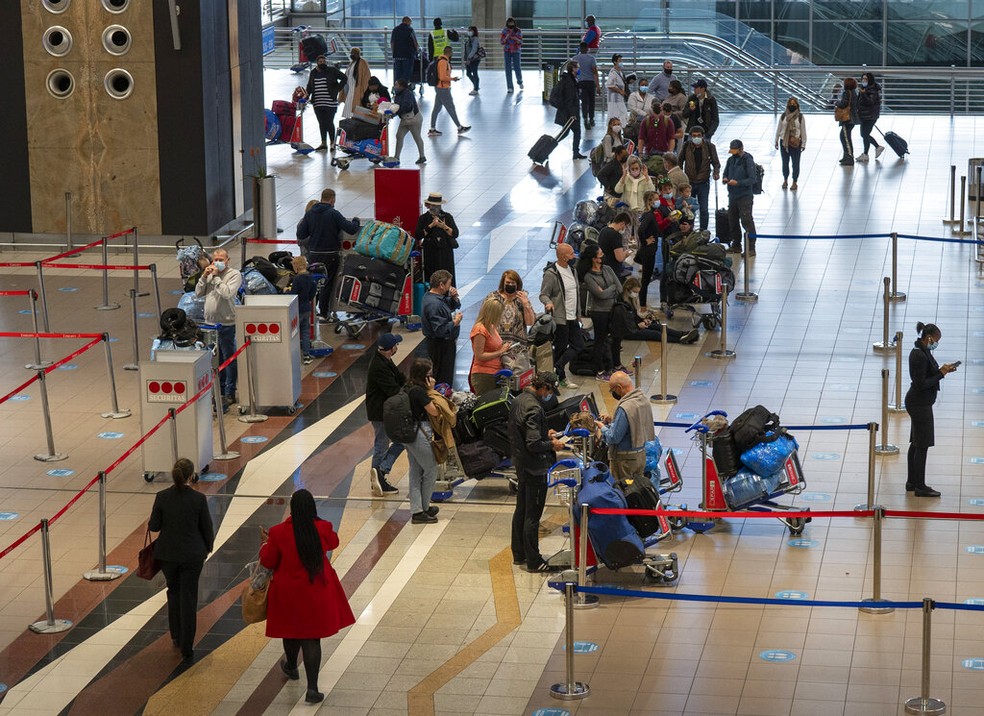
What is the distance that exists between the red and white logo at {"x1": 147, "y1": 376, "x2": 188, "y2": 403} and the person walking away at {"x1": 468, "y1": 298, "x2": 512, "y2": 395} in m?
2.52

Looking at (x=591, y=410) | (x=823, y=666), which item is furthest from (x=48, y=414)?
(x=823, y=666)

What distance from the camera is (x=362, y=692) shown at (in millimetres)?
9438

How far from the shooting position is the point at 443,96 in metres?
30.1

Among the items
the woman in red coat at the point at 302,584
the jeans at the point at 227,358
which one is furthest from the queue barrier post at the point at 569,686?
the jeans at the point at 227,358

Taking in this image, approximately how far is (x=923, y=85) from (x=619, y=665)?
97.0 feet

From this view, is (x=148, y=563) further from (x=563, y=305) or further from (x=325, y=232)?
(x=325, y=232)

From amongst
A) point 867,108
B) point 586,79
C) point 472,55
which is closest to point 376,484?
point 867,108

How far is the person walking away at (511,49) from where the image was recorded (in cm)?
3478

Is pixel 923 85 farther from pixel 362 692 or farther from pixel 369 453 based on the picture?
pixel 362 692

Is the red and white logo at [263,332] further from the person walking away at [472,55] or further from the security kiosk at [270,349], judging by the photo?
the person walking away at [472,55]

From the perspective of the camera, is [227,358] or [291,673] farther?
[227,358]

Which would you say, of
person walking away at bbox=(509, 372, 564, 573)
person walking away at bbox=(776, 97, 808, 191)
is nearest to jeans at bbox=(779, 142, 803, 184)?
person walking away at bbox=(776, 97, 808, 191)

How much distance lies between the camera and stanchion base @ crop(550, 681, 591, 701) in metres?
9.26

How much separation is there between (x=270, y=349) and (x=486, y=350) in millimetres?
2245
